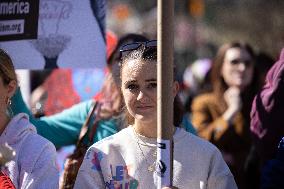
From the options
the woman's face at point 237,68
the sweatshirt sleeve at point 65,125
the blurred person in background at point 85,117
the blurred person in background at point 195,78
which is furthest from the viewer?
the blurred person in background at point 195,78

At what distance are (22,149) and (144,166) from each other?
539 mm

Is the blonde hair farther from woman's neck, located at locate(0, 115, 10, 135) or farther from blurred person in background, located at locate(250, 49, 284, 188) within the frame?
blurred person in background, located at locate(250, 49, 284, 188)

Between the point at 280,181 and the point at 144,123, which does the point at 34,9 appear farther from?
the point at 280,181

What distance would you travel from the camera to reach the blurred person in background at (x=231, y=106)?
763 centimetres

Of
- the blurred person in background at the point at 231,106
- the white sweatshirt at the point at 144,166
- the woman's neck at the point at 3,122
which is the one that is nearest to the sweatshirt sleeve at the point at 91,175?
the white sweatshirt at the point at 144,166

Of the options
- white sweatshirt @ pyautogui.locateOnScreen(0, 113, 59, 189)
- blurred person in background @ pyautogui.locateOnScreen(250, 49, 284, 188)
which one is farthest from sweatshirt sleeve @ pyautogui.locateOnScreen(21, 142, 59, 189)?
blurred person in background @ pyautogui.locateOnScreen(250, 49, 284, 188)

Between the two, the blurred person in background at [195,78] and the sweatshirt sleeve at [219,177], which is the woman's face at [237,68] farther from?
the sweatshirt sleeve at [219,177]

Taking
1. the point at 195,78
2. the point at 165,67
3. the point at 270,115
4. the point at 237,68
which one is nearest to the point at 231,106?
the point at 237,68

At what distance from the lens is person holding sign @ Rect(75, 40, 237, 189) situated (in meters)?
3.98

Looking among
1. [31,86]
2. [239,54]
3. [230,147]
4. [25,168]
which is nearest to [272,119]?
[25,168]

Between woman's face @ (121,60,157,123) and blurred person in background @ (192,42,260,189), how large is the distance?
3.43 m

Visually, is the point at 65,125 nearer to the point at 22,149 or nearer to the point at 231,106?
the point at 22,149

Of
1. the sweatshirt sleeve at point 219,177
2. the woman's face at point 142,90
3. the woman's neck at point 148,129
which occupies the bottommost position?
the sweatshirt sleeve at point 219,177

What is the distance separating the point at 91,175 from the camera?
4004 millimetres
